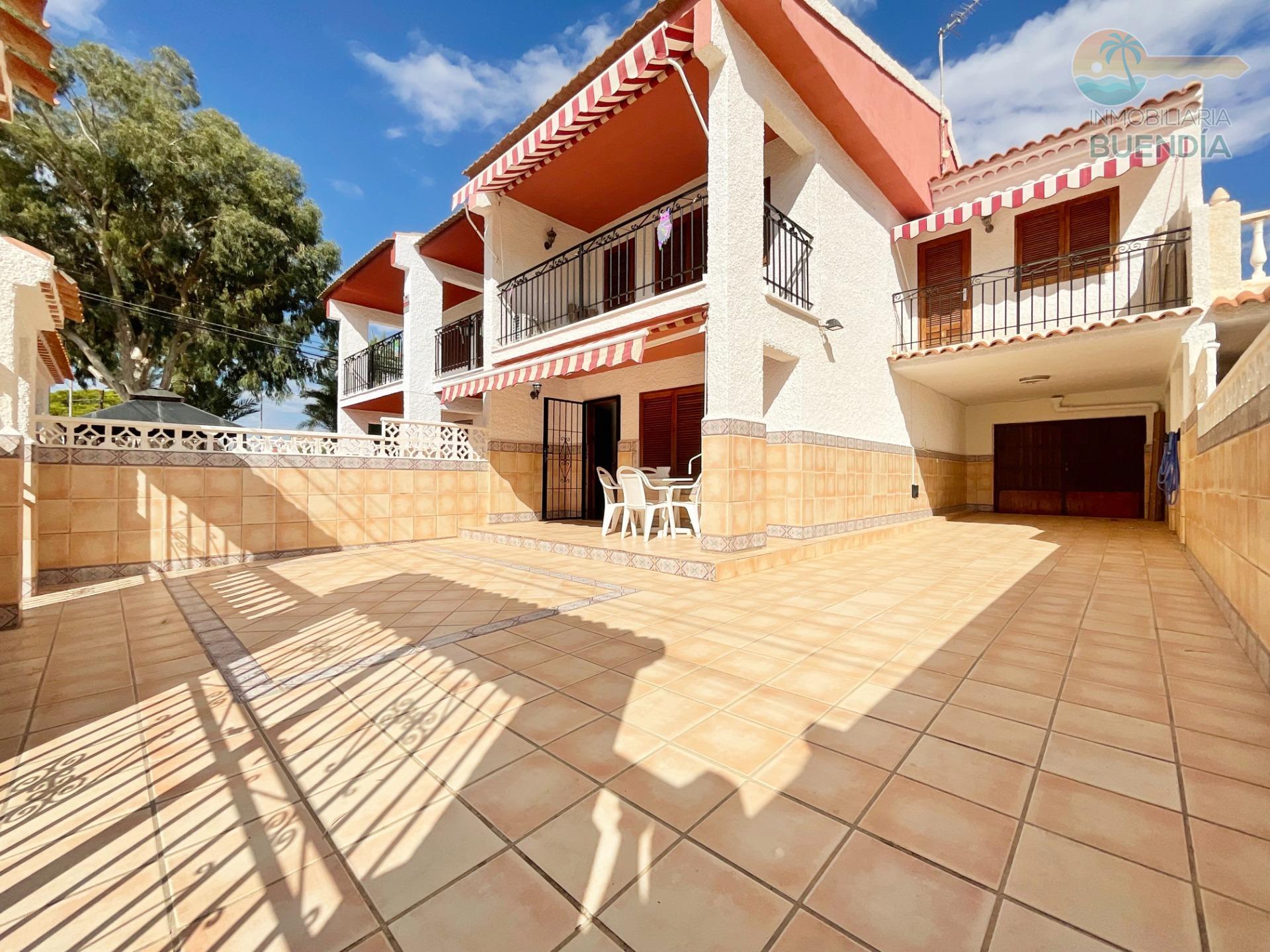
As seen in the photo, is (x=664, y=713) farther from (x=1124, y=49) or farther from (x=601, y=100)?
(x=1124, y=49)

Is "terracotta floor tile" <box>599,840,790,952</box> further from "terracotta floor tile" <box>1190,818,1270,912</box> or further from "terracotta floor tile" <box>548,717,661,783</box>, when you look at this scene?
"terracotta floor tile" <box>1190,818,1270,912</box>

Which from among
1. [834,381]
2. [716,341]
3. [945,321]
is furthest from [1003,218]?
[716,341]

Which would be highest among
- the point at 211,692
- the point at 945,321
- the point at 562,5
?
the point at 562,5

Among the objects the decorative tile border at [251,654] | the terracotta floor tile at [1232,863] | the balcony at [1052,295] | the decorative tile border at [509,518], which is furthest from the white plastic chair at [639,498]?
the balcony at [1052,295]

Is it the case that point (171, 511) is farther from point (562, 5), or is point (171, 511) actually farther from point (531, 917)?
point (562, 5)

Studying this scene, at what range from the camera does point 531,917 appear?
1.20 meters

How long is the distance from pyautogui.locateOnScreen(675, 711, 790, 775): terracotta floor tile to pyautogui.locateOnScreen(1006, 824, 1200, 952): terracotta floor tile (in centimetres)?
76

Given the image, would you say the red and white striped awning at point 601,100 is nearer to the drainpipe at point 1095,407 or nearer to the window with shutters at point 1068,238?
the window with shutters at point 1068,238

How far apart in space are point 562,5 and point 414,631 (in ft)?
46.3

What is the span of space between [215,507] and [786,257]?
25.9ft

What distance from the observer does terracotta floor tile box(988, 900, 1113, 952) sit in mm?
1102

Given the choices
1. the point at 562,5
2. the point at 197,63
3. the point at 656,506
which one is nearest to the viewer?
the point at 656,506

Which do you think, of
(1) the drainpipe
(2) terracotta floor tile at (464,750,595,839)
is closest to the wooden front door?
(1) the drainpipe

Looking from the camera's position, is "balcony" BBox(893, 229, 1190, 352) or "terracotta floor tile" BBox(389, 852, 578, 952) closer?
"terracotta floor tile" BBox(389, 852, 578, 952)
